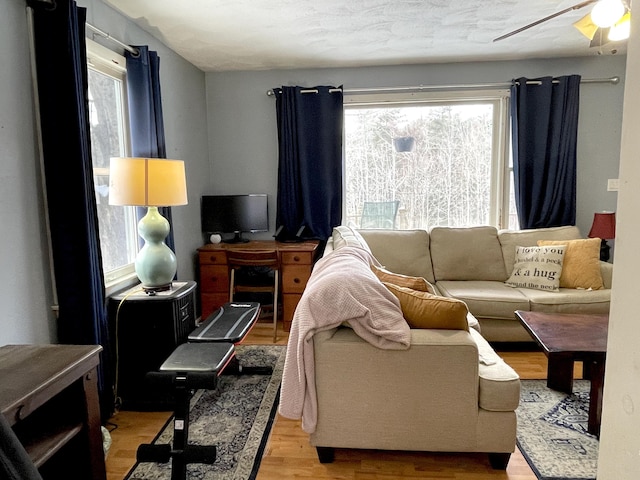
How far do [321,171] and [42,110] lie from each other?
8.01 feet

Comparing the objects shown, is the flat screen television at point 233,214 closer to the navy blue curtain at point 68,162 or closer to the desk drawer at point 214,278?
the desk drawer at point 214,278

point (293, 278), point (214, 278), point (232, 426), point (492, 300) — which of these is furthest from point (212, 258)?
point (492, 300)

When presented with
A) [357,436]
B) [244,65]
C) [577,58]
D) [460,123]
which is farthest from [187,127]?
[577,58]

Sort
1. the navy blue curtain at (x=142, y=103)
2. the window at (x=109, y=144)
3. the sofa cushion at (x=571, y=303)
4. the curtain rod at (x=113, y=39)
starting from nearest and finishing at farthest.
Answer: the curtain rod at (x=113, y=39), the window at (x=109, y=144), the navy blue curtain at (x=142, y=103), the sofa cushion at (x=571, y=303)

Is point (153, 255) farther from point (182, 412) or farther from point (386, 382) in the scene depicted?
point (386, 382)

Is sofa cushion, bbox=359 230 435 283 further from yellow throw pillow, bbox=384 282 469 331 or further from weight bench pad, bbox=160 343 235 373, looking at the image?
weight bench pad, bbox=160 343 235 373

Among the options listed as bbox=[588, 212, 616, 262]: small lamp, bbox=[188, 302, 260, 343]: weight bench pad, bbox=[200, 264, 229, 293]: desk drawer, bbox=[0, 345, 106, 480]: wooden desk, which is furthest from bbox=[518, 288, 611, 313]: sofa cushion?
bbox=[0, 345, 106, 480]: wooden desk

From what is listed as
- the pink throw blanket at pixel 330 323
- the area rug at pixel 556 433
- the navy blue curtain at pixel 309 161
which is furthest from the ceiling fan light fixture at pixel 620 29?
the navy blue curtain at pixel 309 161

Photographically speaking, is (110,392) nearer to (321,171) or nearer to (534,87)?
(321,171)

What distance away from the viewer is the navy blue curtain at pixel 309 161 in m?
3.99

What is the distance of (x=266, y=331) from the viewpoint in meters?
3.73

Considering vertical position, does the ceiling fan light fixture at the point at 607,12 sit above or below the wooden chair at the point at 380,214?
above

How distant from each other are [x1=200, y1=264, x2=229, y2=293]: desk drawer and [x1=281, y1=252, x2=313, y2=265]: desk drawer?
1.72ft

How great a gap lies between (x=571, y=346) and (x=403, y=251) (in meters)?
1.73
